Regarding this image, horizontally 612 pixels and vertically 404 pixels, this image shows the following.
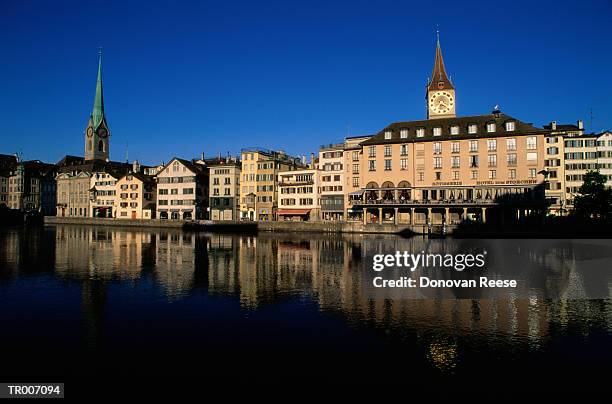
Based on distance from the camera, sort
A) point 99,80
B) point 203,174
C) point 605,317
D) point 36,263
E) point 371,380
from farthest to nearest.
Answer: point 99,80
point 203,174
point 36,263
point 605,317
point 371,380

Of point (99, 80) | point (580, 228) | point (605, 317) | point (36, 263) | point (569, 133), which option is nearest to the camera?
point (605, 317)

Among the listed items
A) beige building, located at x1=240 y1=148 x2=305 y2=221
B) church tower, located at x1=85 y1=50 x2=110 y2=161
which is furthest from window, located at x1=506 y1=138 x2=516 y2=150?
church tower, located at x1=85 y1=50 x2=110 y2=161

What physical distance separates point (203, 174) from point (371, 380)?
11002 cm

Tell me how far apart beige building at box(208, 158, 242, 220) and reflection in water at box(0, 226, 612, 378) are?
2251 inches

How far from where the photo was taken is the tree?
69.9 meters

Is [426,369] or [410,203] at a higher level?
[410,203]

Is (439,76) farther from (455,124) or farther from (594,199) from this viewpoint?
(594,199)

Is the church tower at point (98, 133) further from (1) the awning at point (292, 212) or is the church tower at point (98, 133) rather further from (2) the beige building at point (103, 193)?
(1) the awning at point (292, 212)

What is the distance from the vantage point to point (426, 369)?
14953 millimetres

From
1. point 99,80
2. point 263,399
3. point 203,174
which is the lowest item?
point 263,399

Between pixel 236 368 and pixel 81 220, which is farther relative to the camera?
pixel 81 220

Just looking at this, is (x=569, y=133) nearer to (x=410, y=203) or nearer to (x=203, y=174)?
(x=410, y=203)

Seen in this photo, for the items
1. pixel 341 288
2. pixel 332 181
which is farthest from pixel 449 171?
pixel 341 288

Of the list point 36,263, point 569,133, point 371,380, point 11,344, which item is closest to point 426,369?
point 371,380
